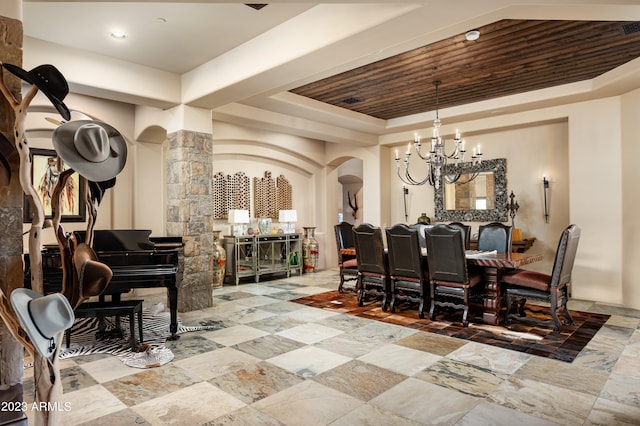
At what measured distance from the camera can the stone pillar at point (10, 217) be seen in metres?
2.09

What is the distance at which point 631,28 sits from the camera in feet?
12.3

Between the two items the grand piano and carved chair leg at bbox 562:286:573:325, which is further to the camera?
carved chair leg at bbox 562:286:573:325

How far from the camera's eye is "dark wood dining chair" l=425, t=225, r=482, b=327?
4.20 metres

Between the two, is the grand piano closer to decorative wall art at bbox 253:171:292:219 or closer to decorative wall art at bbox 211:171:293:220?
decorative wall art at bbox 211:171:293:220

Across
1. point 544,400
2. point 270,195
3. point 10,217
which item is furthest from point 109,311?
point 270,195

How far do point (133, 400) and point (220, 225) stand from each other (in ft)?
15.9

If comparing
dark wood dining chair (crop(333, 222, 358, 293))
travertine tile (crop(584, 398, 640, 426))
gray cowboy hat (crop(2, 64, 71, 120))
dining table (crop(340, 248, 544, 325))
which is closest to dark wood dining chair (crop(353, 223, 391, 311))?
dark wood dining chair (crop(333, 222, 358, 293))

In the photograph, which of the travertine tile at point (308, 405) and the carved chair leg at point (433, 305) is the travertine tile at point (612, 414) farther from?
the carved chair leg at point (433, 305)

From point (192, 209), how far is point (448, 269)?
Result: 3260 millimetres

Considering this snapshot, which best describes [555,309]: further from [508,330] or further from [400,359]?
[400,359]

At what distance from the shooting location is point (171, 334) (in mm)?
3920

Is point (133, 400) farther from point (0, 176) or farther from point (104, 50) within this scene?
point (104, 50)

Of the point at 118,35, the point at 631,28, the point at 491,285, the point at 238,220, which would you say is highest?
the point at 118,35

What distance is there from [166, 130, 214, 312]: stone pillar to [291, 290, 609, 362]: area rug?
5.04 ft
